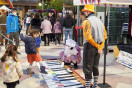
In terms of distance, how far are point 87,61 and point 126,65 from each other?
326cm

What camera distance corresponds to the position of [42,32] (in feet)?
37.0

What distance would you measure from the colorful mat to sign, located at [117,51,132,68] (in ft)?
7.04

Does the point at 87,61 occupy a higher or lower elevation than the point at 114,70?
higher

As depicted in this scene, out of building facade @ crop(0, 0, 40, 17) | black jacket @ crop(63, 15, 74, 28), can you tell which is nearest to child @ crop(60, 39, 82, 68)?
black jacket @ crop(63, 15, 74, 28)

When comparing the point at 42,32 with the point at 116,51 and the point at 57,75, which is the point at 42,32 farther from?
the point at 57,75

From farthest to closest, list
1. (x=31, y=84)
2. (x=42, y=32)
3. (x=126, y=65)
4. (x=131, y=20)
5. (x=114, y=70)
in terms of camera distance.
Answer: (x=42, y=32), (x=131, y=20), (x=126, y=65), (x=114, y=70), (x=31, y=84)

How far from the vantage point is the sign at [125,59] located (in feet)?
22.4

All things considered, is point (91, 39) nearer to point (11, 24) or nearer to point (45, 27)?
point (11, 24)

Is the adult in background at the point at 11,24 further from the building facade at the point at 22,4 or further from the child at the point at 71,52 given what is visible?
the building facade at the point at 22,4

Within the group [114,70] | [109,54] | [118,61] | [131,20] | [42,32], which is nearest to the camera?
[114,70]

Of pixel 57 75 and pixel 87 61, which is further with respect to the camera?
pixel 57 75

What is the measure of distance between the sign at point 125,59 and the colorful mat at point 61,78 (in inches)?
84.5

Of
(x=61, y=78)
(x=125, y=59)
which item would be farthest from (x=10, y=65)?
(x=125, y=59)

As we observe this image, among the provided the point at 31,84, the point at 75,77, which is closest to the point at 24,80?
the point at 31,84
